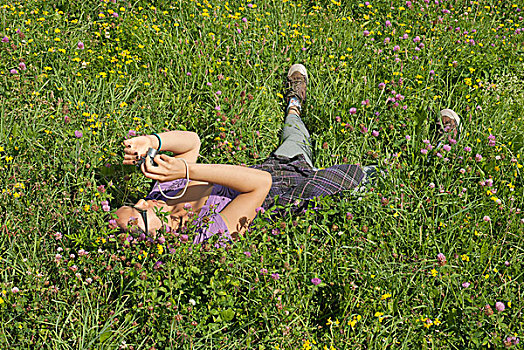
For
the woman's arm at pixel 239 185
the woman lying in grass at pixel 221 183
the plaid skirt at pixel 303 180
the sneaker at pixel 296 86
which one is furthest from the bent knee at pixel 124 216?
the sneaker at pixel 296 86

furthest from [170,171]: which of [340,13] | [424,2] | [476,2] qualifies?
[476,2]

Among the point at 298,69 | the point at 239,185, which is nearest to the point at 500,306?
the point at 239,185

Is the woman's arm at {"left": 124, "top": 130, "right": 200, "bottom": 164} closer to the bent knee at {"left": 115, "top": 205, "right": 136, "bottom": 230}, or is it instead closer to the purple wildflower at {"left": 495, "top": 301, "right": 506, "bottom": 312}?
the bent knee at {"left": 115, "top": 205, "right": 136, "bottom": 230}

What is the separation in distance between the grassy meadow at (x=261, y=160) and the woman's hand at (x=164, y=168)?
32 cm

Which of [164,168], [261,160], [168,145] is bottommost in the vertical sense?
[261,160]

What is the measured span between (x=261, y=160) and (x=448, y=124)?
139cm

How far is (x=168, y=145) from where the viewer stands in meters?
3.28

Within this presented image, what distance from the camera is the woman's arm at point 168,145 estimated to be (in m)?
3.04

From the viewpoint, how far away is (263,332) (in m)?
2.70

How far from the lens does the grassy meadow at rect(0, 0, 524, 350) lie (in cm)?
269

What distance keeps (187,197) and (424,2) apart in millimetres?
3180

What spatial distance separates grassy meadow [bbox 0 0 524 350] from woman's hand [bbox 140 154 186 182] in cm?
32

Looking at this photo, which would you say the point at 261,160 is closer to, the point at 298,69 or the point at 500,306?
the point at 298,69

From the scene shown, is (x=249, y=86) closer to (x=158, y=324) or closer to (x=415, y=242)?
(x=415, y=242)
